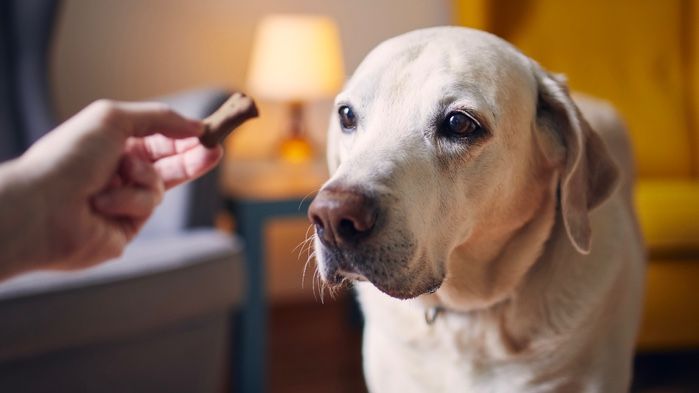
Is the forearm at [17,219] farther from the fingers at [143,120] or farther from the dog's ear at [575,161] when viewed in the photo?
the dog's ear at [575,161]

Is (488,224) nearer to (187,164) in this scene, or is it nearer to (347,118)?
(347,118)

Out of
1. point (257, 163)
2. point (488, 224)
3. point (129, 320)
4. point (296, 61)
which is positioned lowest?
point (257, 163)

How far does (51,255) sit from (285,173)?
198cm

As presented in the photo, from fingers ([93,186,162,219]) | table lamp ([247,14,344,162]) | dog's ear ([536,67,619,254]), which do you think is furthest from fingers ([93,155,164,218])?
Answer: table lamp ([247,14,344,162])

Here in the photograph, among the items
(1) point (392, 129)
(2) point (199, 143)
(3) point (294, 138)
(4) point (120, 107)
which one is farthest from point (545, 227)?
(3) point (294, 138)

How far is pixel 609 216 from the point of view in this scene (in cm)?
137

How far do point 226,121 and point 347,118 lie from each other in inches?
10.5

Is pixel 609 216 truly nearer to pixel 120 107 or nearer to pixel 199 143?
pixel 199 143

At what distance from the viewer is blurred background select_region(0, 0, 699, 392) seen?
1735 mm

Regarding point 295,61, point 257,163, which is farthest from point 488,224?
point 257,163

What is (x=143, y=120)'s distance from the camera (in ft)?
3.18

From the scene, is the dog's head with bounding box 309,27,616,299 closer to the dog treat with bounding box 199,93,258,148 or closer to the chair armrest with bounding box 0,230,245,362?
the dog treat with bounding box 199,93,258,148

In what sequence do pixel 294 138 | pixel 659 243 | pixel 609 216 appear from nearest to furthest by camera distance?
pixel 609 216 < pixel 659 243 < pixel 294 138

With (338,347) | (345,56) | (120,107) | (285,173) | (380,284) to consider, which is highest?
(120,107)
